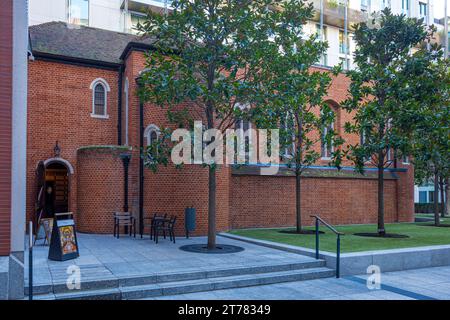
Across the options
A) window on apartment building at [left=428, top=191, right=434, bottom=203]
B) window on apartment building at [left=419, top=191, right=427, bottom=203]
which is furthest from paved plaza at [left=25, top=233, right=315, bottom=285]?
window on apartment building at [left=419, top=191, right=427, bottom=203]

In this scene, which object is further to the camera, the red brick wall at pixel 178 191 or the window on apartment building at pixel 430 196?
the window on apartment building at pixel 430 196

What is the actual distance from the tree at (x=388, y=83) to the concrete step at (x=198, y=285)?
631 cm

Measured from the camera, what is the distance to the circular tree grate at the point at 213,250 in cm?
1198

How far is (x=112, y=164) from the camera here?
16578 millimetres

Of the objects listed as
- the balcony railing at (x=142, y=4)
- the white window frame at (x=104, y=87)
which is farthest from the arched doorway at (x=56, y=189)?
the balcony railing at (x=142, y=4)

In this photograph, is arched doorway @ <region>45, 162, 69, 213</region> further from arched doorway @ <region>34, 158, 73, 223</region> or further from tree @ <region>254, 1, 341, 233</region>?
tree @ <region>254, 1, 341, 233</region>

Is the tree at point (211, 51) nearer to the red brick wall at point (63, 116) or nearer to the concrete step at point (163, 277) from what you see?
the concrete step at point (163, 277)

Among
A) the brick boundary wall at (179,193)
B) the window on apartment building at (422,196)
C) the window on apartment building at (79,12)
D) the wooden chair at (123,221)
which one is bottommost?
the window on apartment building at (422,196)

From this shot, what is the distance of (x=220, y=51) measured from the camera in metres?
12.0

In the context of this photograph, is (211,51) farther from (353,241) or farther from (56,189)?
(56,189)

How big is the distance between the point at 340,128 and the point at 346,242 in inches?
429

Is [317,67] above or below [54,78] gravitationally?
above
